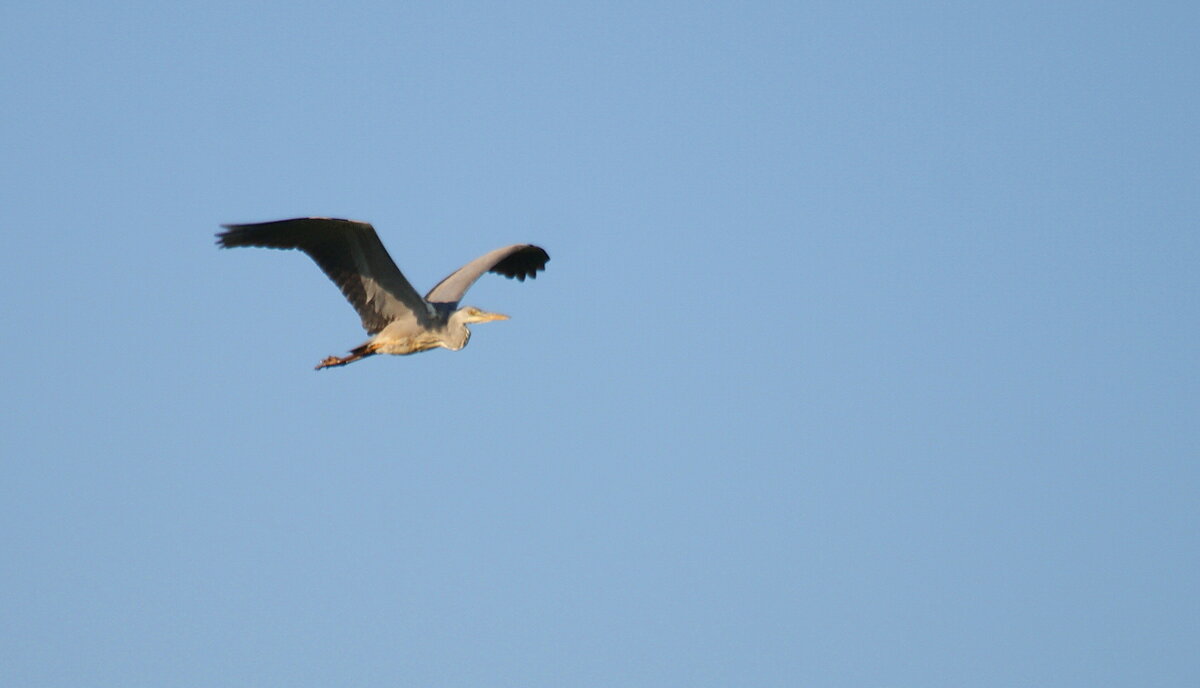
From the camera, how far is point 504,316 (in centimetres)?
1803

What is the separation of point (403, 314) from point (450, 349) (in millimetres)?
714

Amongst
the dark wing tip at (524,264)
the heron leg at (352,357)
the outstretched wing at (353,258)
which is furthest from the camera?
the dark wing tip at (524,264)

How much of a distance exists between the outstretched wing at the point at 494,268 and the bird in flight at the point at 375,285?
0.05 ft

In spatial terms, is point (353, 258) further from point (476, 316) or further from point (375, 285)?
point (476, 316)

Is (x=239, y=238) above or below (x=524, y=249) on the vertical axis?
below

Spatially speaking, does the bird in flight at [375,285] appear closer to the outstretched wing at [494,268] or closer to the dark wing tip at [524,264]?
the outstretched wing at [494,268]

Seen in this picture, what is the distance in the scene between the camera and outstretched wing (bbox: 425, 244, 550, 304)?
18.1 metres

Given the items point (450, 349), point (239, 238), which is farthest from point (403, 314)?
point (239, 238)

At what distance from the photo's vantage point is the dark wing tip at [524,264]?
64.3 feet

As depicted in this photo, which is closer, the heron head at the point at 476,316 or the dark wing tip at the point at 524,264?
the heron head at the point at 476,316

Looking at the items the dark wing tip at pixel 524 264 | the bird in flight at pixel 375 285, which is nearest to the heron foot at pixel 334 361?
the bird in flight at pixel 375 285

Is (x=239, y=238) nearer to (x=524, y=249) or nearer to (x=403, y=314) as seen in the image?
(x=403, y=314)

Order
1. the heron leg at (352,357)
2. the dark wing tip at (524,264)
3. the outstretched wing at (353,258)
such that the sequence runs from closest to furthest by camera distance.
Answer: the outstretched wing at (353,258) → the heron leg at (352,357) → the dark wing tip at (524,264)

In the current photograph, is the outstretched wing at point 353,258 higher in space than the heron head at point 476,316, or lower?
lower
